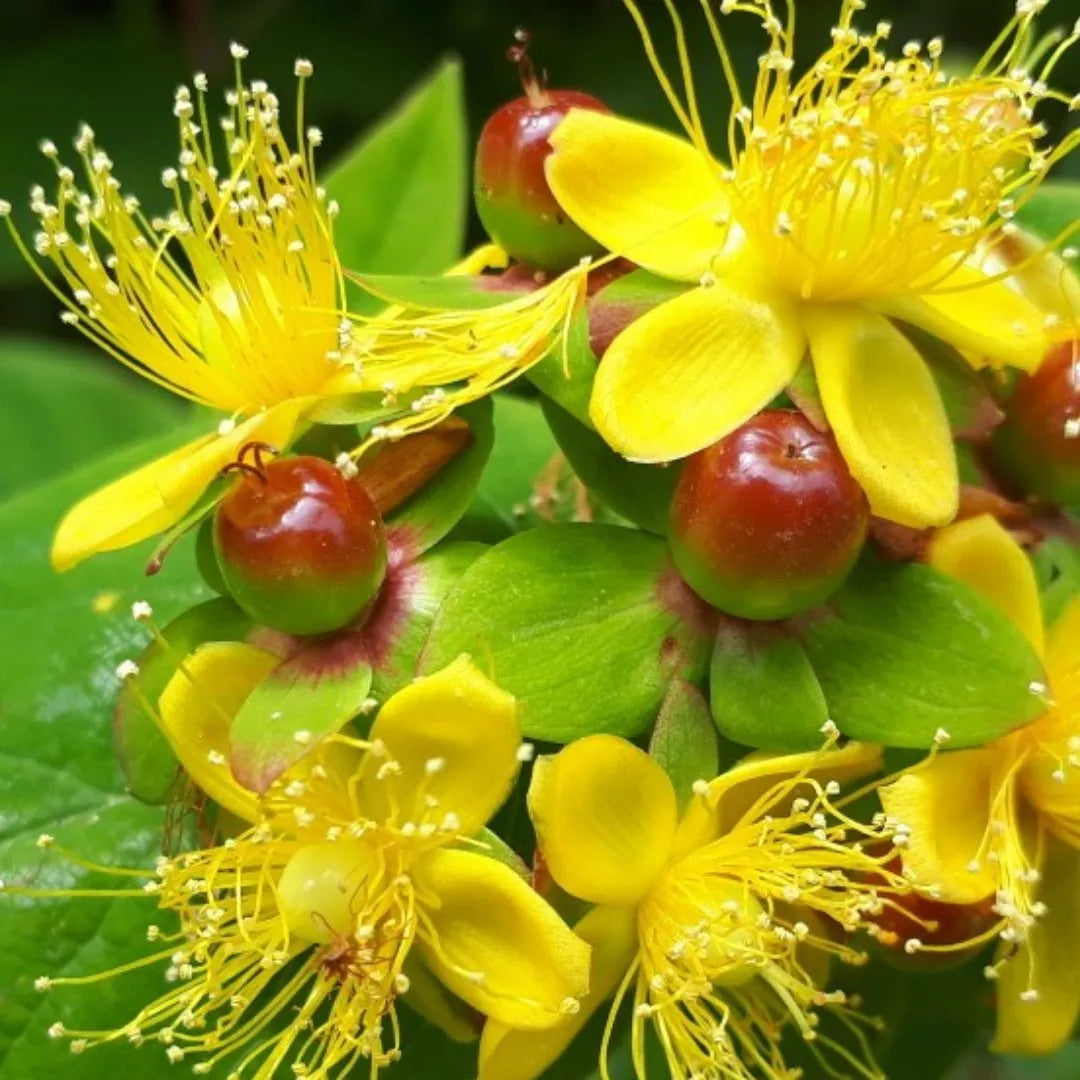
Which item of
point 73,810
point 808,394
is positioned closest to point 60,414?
point 73,810

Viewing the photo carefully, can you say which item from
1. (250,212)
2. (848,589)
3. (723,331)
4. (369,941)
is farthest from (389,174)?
(369,941)

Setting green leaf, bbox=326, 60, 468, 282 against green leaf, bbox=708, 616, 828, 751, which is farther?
green leaf, bbox=326, 60, 468, 282

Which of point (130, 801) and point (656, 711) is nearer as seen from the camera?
point (656, 711)

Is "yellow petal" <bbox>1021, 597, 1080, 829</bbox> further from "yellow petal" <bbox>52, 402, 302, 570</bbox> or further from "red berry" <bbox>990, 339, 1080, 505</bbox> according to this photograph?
"yellow petal" <bbox>52, 402, 302, 570</bbox>

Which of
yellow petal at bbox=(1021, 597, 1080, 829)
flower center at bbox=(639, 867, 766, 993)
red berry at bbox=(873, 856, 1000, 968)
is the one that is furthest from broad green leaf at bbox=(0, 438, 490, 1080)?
yellow petal at bbox=(1021, 597, 1080, 829)

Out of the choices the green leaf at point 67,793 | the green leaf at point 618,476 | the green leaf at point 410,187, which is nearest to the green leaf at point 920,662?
the green leaf at point 618,476

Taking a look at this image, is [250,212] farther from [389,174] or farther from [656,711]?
[389,174]

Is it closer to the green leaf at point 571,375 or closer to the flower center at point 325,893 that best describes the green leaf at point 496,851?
the flower center at point 325,893
